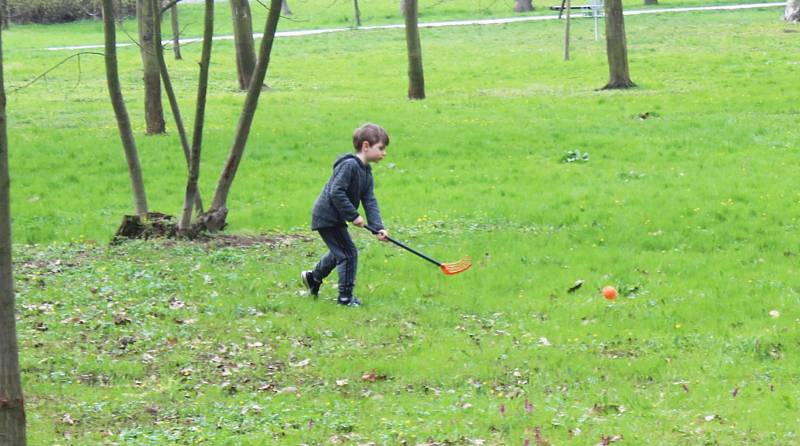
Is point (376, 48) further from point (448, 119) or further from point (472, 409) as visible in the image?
point (472, 409)

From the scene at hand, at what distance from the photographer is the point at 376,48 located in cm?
4009

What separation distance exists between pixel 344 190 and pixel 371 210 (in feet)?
1.02

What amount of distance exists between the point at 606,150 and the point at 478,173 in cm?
256

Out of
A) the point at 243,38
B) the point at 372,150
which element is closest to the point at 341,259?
the point at 372,150

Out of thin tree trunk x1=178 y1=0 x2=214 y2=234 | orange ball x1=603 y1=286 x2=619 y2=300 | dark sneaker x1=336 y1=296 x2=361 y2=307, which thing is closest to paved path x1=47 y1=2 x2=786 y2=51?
thin tree trunk x1=178 y1=0 x2=214 y2=234

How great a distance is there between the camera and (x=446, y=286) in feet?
32.9

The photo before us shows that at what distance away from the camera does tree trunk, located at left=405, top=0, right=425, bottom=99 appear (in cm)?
2372

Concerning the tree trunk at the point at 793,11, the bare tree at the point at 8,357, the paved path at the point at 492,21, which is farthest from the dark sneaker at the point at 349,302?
the paved path at the point at 492,21

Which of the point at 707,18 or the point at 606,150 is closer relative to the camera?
the point at 606,150

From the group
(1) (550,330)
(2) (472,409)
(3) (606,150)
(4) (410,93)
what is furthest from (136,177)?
(4) (410,93)

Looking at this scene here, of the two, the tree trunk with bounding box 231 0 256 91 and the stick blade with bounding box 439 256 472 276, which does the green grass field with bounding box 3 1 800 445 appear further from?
the tree trunk with bounding box 231 0 256 91

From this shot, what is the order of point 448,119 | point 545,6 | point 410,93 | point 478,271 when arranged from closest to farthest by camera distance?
point 478,271, point 448,119, point 410,93, point 545,6

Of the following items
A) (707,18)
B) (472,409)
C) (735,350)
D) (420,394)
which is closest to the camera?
(472,409)

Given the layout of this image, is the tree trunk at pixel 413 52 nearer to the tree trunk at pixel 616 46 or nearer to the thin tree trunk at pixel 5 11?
the tree trunk at pixel 616 46
